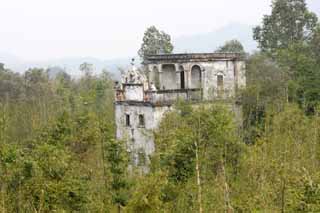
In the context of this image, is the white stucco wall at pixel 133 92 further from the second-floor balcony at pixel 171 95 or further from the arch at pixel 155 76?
the arch at pixel 155 76

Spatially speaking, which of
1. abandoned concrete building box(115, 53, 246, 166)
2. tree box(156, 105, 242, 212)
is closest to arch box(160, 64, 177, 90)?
abandoned concrete building box(115, 53, 246, 166)

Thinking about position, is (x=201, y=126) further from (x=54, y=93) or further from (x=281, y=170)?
(x=54, y=93)

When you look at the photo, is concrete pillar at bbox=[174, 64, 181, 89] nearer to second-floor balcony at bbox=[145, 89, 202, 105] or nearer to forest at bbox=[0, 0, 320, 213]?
second-floor balcony at bbox=[145, 89, 202, 105]

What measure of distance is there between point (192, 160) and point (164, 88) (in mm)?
12591

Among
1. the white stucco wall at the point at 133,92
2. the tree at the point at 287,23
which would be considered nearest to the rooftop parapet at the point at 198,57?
the white stucco wall at the point at 133,92

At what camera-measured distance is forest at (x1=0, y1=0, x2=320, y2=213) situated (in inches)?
607

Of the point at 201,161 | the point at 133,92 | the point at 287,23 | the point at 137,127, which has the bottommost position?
the point at 201,161

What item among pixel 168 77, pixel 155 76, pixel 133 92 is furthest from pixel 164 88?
pixel 133 92

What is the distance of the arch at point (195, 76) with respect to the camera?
1199 inches

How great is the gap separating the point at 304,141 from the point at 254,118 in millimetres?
7894

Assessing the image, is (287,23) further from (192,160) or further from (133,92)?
(192,160)

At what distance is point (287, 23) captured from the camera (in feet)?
154

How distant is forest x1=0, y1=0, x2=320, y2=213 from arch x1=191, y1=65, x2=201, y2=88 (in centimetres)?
218

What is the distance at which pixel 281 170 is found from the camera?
14305mm
